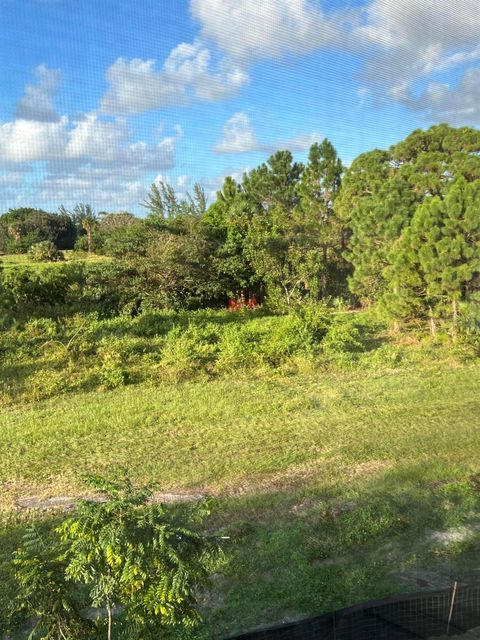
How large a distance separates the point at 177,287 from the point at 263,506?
21.4ft

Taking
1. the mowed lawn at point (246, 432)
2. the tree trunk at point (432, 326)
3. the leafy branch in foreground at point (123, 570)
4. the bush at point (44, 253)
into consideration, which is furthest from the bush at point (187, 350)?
the bush at point (44, 253)

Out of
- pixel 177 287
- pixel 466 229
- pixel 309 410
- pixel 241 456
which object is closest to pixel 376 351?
pixel 466 229

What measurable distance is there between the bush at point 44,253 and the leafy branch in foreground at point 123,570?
9.36 meters

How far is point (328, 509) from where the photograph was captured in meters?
2.42

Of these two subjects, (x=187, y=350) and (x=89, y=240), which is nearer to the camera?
(x=187, y=350)

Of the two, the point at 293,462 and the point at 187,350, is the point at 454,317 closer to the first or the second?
the point at 187,350

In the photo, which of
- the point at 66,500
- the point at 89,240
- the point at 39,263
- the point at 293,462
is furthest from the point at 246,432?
→ the point at 39,263

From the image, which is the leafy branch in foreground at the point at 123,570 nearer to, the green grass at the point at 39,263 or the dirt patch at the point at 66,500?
the dirt patch at the point at 66,500

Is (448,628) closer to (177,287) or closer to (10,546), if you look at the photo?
(10,546)

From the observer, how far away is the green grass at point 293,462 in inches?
76.1

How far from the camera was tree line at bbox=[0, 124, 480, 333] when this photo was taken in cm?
550

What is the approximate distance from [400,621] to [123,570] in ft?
2.96

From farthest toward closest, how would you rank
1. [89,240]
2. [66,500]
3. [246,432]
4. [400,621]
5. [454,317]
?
[89,240] < [454,317] < [246,432] < [66,500] < [400,621]

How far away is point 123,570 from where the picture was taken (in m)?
1.11
